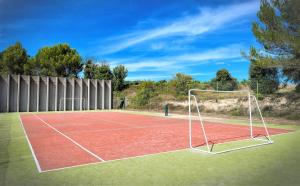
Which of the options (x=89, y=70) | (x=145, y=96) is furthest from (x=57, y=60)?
(x=145, y=96)

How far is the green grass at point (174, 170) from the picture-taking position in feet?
15.0

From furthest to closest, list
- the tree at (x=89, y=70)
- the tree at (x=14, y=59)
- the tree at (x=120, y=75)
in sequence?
the tree at (x=89, y=70), the tree at (x=120, y=75), the tree at (x=14, y=59)

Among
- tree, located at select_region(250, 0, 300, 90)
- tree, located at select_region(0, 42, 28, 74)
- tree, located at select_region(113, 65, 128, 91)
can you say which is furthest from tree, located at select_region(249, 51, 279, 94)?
tree, located at select_region(0, 42, 28, 74)

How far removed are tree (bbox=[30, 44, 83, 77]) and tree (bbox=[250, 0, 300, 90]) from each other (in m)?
38.0

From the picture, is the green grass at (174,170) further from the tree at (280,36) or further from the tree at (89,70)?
the tree at (89,70)

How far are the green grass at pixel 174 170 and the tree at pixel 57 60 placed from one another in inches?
1657

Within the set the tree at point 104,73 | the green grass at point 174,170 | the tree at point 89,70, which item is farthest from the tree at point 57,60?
the green grass at point 174,170

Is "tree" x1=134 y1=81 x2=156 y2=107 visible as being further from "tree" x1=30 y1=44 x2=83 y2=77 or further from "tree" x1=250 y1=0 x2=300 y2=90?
"tree" x1=30 y1=44 x2=83 y2=77

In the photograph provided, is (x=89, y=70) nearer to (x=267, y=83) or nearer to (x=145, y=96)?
(x=145, y=96)

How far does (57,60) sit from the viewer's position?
46969mm

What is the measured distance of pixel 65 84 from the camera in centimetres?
3145

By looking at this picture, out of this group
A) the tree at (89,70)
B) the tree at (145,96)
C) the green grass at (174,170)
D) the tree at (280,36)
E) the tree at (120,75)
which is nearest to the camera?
the green grass at (174,170)

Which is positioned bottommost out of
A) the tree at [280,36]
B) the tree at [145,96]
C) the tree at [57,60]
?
the tree at [145,96]

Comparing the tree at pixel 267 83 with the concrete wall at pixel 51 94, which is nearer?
the tree at pixel 267 83
